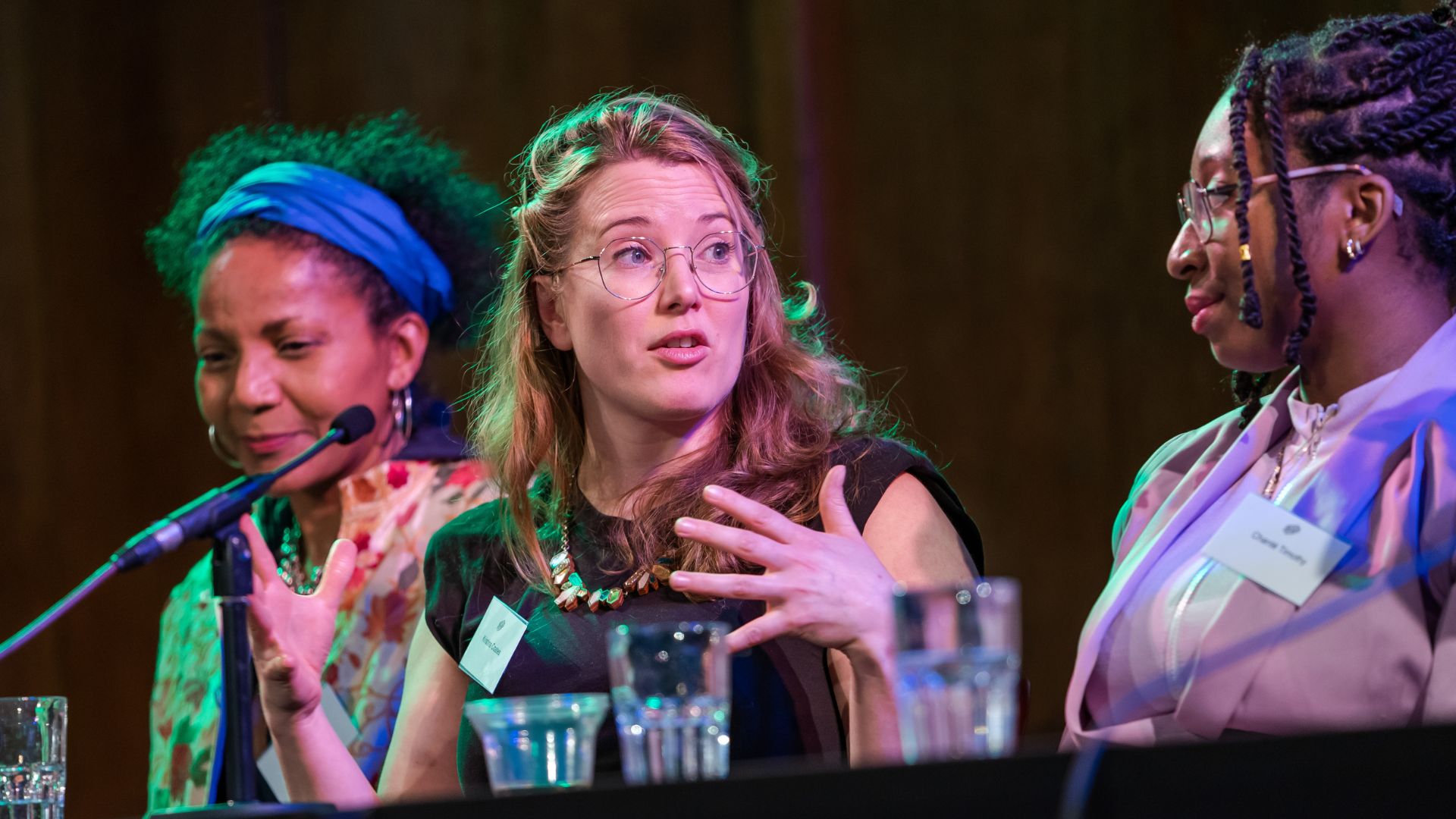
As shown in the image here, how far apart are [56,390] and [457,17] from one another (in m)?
1.53

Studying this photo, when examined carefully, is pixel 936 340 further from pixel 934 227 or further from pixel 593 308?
pixel 593 308

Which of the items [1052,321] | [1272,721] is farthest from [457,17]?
[1272,721]

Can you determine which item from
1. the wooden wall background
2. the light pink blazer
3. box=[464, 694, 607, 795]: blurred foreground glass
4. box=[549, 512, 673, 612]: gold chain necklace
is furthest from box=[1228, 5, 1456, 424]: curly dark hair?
the wooden wall background

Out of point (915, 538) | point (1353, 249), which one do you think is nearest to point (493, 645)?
point (915, 538)

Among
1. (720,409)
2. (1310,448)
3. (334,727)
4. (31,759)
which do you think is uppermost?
(720,409)

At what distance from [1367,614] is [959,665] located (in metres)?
0.68

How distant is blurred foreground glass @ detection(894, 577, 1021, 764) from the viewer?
104 cm

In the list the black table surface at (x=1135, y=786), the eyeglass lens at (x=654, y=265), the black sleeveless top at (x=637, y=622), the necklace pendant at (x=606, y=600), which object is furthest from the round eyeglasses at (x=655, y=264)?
the black table surface at (x=1135, y=786)

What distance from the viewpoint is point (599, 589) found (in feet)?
6.57

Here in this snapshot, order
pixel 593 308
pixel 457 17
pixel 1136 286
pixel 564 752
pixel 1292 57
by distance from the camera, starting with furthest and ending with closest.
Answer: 1. pixel 457 17
2. pixel 1136 286
3. pixel 593 308
4. pixel 1292 57
5. pixel 564 752

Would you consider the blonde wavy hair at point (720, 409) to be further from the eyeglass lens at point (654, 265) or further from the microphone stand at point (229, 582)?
the microphone stand at point (229, 582)

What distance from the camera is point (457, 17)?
13.6 ft

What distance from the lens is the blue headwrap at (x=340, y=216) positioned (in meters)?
2.92

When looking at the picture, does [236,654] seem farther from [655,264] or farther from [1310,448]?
[1310,448]
